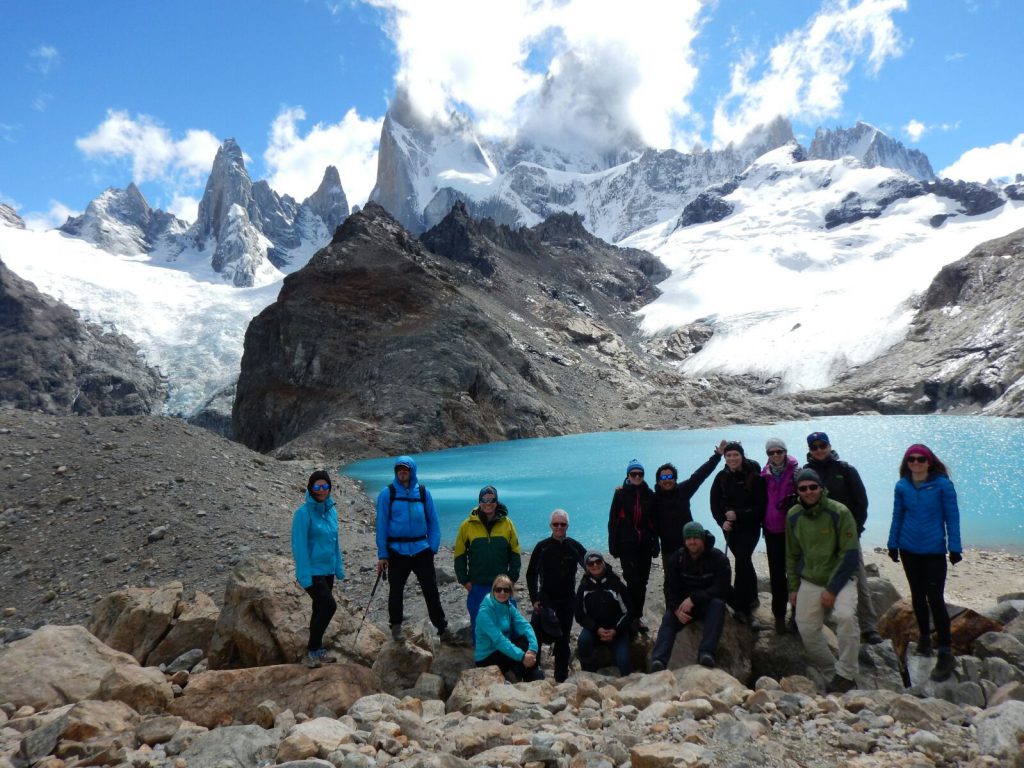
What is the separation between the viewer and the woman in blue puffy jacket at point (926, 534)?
6.29 metres

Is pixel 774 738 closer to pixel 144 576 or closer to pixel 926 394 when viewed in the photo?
pixel 144 576

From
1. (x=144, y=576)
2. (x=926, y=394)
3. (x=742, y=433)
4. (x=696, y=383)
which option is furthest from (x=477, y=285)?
(x=144, y=576)

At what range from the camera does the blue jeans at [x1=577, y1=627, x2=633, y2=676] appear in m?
6.88

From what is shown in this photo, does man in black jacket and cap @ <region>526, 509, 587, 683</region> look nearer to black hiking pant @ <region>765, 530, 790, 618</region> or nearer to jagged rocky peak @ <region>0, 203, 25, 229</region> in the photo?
black hiking pant @ <region>765, 530, 790, 618</region>

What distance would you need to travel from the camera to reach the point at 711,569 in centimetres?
676

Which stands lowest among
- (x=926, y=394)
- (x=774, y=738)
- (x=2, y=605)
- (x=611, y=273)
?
(x=2, y=605)

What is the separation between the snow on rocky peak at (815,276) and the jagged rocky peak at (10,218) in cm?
17876

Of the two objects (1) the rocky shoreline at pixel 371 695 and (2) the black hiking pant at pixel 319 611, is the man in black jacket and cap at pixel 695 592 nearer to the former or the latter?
(1) the rocky shoreline at pixel 371 695

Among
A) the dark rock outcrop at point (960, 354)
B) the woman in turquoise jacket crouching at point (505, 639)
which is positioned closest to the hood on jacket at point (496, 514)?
the woman in turquoise jacket crouching at point (505, 639)

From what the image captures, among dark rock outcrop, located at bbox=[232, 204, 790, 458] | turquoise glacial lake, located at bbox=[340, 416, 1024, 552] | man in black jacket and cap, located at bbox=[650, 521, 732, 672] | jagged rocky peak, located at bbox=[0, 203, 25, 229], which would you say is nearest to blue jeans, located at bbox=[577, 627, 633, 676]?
man in black jacket and cap, located at bbox=[650, 521, 732, 672]

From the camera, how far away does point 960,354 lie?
72.6m

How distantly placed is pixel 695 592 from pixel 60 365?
391 ft

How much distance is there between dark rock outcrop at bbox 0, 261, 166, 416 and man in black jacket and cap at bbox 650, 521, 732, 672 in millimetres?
108140

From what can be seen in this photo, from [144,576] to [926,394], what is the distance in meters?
81.7
